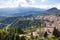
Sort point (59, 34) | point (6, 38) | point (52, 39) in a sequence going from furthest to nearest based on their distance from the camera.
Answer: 1. point (59, 34)
2. point (52, 39)
3. point (6, 38)

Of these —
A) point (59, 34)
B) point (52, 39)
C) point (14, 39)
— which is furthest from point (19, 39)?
point (59, 34)

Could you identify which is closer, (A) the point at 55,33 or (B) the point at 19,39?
(B) the point at 19,39

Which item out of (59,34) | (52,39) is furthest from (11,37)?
(59,34)

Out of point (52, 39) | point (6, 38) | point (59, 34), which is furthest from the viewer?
point (59, 34)

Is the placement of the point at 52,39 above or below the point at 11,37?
below

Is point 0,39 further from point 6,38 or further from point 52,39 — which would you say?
point 52,39

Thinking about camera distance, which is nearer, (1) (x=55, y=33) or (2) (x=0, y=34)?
(2) (x=0, y=34)

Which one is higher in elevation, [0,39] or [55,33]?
[0,39]

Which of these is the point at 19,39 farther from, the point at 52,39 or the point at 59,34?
the point at 59,34
